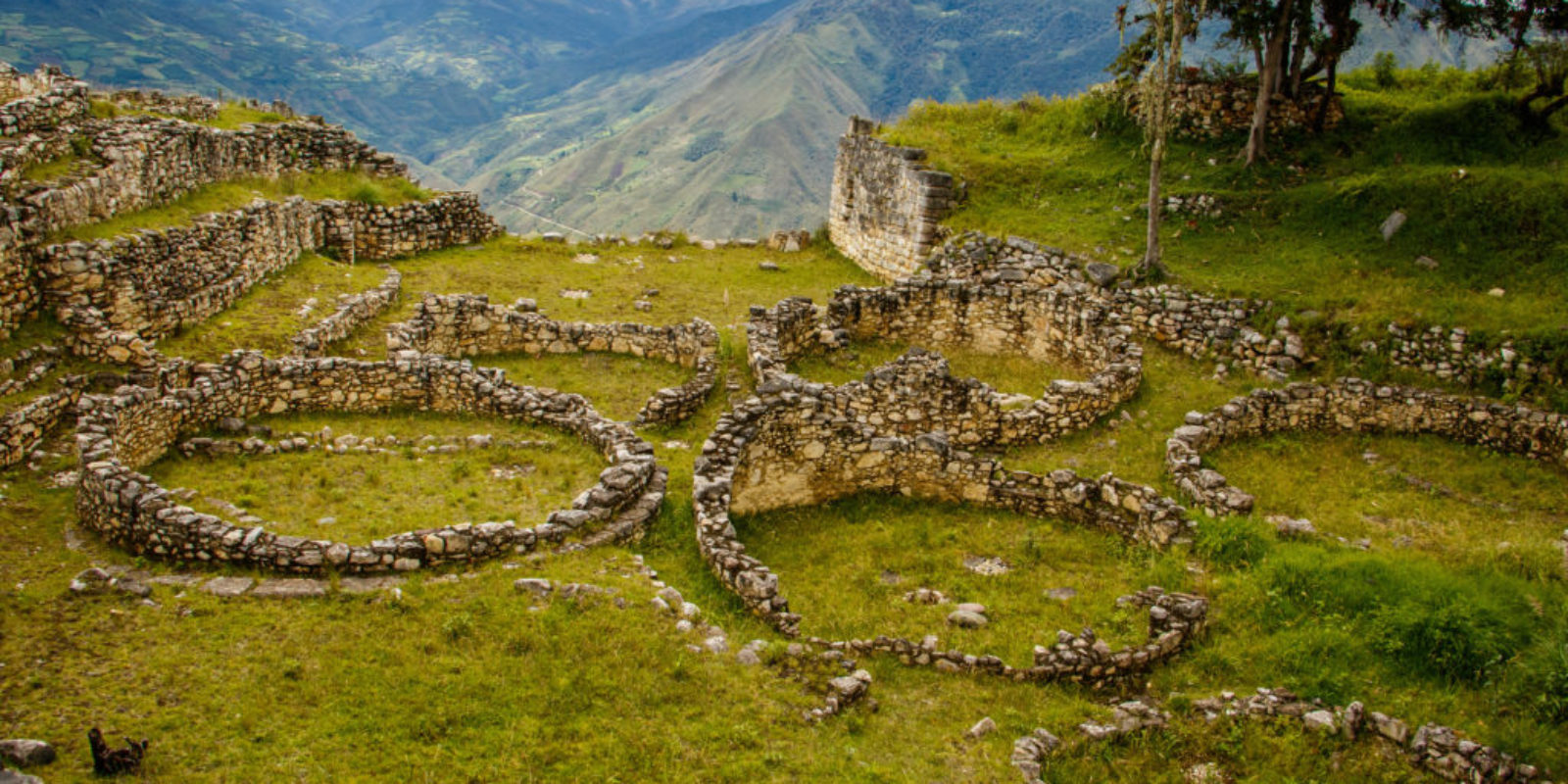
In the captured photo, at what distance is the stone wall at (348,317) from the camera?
778 inches

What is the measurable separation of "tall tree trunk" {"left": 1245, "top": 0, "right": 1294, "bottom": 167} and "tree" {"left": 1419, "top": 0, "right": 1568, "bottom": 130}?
11.3 ft

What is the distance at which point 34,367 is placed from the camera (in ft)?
52.9

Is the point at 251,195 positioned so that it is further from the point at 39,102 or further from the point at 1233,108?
the point at 1233,108

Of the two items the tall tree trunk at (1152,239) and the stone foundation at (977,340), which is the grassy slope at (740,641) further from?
the tall tree trunk at (1152,239)

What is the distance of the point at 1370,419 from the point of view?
1816 centimetres

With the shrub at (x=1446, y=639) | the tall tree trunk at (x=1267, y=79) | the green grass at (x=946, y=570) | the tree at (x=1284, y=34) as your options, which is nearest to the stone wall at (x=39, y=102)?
the green grass at (x=946, y=570)

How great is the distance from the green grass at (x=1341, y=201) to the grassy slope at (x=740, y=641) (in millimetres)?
5976

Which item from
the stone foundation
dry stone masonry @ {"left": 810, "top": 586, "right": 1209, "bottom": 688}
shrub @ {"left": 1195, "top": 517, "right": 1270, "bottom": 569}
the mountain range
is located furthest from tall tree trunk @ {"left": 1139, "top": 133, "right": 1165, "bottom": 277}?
the mountain range

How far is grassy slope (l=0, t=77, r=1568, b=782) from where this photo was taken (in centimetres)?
909

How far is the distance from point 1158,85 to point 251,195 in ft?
73.7

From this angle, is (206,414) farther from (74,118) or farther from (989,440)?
(989,440)

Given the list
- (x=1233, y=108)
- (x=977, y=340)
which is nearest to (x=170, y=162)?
(x=977, y=340)

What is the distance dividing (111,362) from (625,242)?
16924 mm

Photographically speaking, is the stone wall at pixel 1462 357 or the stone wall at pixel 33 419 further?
the stone wall at pixel 1462 357
